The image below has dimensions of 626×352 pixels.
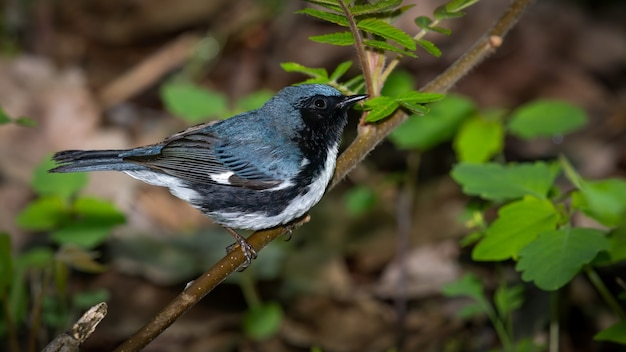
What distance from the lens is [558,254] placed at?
9.25 feet

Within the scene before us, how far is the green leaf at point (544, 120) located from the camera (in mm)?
4332

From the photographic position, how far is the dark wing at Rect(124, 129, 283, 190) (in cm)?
351

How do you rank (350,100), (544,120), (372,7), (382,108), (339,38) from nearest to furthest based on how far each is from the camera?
(372,7) < (382,108) < (339,38) < (350,100) < (544,120)

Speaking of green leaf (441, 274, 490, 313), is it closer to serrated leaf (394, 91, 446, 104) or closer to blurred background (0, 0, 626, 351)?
blurred background (0, 0, 626, 351)

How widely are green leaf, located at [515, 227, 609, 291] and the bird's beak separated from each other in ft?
2.91

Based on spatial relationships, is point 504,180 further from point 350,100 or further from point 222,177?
point 222,177

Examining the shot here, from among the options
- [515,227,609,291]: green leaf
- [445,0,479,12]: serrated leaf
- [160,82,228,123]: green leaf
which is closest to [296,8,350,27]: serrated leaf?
[445,0,479,12]: serrated leaf

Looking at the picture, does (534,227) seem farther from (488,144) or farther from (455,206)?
(455,206)

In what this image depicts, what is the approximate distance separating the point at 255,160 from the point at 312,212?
271 cm

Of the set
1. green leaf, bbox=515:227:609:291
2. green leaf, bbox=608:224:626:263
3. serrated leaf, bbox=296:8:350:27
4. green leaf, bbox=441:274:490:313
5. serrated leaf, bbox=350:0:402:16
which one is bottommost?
green leaf, bbox=441:274:490:313

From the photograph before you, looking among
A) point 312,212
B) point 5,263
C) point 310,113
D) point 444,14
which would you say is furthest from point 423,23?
point 312,212

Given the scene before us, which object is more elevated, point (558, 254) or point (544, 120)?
point (544, 120)

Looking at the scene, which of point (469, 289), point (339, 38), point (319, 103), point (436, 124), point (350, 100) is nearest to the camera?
point (339, 38)

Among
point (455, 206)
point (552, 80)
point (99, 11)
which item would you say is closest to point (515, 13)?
point (455, 206)
